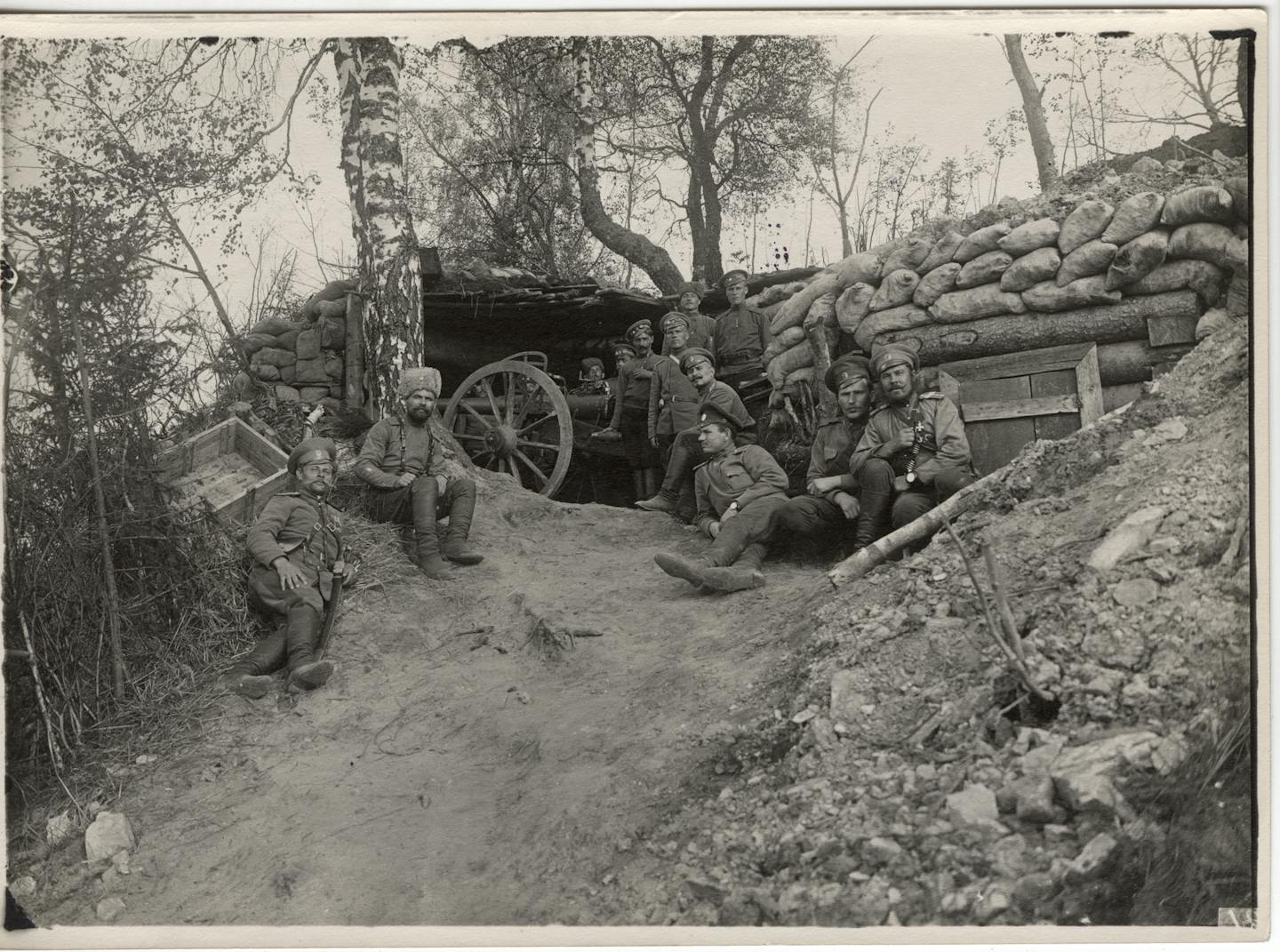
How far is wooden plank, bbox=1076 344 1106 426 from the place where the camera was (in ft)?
15.0

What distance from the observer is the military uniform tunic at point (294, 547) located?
13.3ft

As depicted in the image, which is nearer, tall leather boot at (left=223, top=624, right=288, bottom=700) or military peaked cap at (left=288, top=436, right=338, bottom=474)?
tall leather boot at (left=223, top=624, right=288, bottom=700)

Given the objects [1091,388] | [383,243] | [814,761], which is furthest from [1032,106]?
[383,243]

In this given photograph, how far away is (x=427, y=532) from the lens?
16.4ft

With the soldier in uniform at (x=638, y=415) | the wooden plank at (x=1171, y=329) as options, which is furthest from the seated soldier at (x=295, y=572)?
the wooden plank at (x=1171, y=329)

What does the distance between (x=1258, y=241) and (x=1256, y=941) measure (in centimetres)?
203

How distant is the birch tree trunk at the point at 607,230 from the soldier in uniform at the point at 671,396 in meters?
1.36

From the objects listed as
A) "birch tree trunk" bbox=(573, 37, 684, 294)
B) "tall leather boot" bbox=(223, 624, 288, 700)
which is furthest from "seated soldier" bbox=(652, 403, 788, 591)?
"birch tree trunk" bbox=(573, 37, 684, 294)

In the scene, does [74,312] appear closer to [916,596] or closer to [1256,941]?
[916,596]

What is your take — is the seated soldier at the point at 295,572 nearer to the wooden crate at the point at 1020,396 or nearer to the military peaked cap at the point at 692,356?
the military peaked cap at the point at 692,356

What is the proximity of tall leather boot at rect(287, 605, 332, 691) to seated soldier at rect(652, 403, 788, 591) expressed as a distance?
1.57 metres

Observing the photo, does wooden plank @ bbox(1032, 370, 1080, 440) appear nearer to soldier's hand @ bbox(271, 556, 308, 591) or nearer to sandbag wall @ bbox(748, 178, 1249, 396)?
sandbag wall @ bbox(748, 178, 1249, 396)

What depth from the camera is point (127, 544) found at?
3.80 metres

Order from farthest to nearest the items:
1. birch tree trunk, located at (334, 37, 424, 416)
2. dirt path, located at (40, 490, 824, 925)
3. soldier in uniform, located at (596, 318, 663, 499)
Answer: soldier in uniform, located at (596, 318, 663, 499) < birch tree trunk, located at (334, 37, 424, 416) < dirt path, located at (40, 490, 824, 925)
